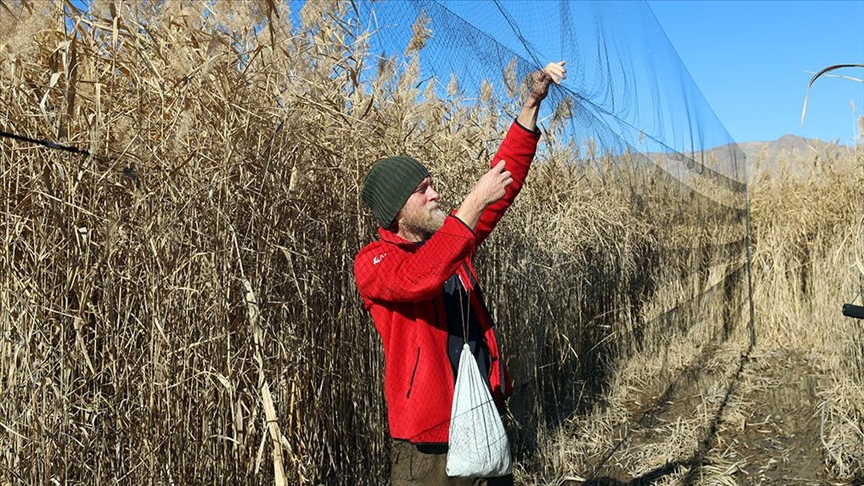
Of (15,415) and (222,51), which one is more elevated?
(222,51)

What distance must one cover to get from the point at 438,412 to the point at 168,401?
677 mm

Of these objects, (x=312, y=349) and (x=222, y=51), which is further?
(x=312, y=349)

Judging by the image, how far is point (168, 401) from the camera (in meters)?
2.15

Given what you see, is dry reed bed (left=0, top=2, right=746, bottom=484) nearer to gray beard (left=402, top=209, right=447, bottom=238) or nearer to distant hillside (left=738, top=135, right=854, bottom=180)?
gray beard (left=402, top=209, right=447, bottom=238)

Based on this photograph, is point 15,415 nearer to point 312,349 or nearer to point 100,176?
point 100,176

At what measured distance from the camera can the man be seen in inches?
83.8

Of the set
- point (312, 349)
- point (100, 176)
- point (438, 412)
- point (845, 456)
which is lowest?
point (845, 456)

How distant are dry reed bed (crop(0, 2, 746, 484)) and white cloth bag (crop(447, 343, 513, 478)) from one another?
43cm

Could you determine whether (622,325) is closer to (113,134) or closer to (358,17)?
(358,17)

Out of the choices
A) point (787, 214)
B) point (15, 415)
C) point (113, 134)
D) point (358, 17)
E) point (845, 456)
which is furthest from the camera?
point (787, 214)

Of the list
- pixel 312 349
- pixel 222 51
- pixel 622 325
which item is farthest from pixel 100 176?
pixel 622 325

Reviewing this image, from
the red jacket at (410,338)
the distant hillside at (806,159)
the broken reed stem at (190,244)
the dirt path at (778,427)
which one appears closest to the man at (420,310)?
the red jacket at (410,338)

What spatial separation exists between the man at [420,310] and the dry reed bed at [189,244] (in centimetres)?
31

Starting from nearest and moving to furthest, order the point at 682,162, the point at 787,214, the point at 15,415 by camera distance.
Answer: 1. the point at 15,415
2. the point at 682,162
3. the point at 787,214
